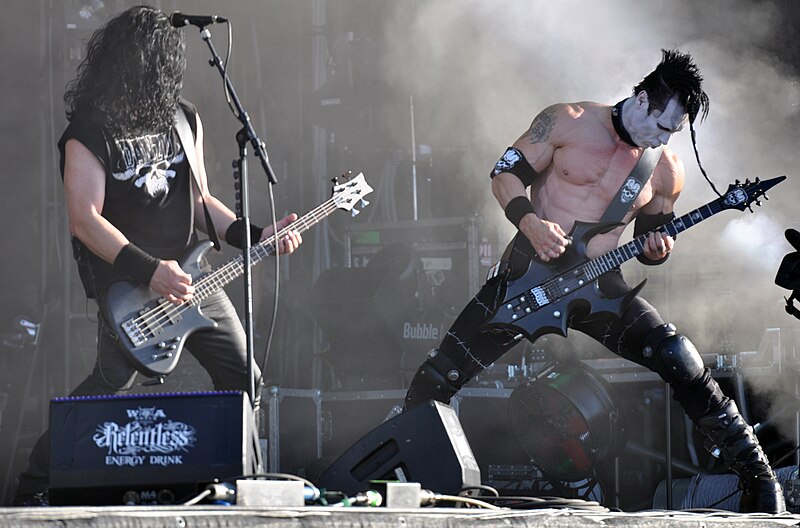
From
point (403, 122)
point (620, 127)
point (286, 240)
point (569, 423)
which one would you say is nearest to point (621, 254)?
point (620, 127)

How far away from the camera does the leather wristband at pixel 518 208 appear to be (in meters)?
4.99

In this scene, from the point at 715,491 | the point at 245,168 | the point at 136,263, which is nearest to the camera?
the point at 245,168

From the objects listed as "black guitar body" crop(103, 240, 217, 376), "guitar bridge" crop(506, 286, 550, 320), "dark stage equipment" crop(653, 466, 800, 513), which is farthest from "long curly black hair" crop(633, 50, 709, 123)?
"black guitar body" crop(103, 240, 217, 376)

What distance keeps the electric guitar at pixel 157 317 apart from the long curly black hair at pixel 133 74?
1.93ft

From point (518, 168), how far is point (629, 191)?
49 cm

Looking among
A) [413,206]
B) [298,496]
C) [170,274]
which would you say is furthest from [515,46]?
[298,496]

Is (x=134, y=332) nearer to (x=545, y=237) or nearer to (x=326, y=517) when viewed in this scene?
(x=545, y=237)

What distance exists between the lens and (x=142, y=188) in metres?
4.64

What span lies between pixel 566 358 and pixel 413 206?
1653 mm

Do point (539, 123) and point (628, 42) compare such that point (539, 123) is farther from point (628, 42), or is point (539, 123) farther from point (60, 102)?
point (60, 102)

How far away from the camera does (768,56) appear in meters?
6.20

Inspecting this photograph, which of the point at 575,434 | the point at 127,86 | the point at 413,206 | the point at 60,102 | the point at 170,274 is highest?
the point at 60,102

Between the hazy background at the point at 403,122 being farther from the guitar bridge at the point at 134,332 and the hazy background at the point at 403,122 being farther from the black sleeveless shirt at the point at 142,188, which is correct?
the guitar bridge at the point at 134,332

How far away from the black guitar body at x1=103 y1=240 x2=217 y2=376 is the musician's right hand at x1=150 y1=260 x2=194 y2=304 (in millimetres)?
57
